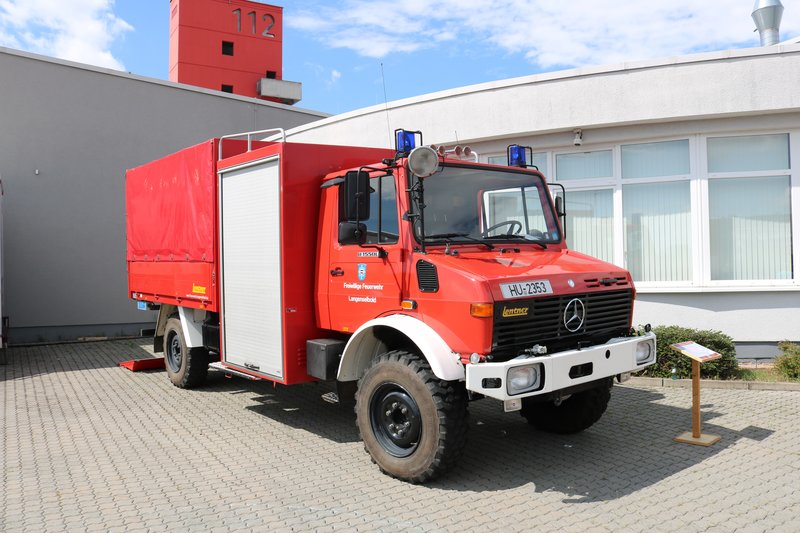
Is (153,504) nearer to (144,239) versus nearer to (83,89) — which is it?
(144,239)

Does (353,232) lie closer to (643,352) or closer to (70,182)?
(643,352)

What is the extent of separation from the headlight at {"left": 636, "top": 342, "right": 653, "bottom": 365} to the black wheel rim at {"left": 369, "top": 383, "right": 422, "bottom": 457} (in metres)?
1.94

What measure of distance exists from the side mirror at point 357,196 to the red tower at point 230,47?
Answer: 3367 cm

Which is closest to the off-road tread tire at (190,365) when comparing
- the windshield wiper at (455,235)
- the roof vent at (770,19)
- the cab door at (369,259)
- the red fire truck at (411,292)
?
the red fire truck at (411,292)

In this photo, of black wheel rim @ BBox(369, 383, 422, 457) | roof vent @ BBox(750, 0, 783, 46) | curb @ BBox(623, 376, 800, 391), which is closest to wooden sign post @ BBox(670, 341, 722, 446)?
curb @ BBox(623, 376, 800, 391)

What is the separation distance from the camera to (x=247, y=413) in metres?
7.20

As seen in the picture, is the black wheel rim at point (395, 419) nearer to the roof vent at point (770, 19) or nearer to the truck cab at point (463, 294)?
the truck cab at point (463, 294)

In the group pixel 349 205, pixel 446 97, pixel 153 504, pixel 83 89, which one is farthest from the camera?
pixel 83 89

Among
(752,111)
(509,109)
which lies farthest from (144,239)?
Result: (752,111)

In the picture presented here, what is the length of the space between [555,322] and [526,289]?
419 millimetres

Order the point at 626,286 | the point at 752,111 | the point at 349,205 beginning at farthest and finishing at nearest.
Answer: the point at 752,111 < the point at 626,286 < the point at 349,205

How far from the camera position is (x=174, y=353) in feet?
28.5

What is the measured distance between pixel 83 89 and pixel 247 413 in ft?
32.7

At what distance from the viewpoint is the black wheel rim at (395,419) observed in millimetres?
4840
